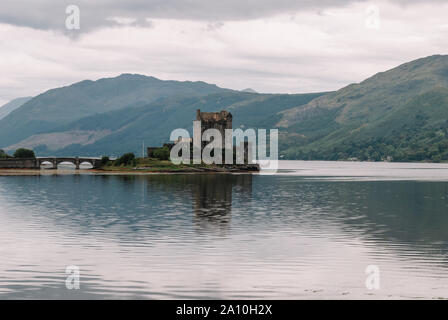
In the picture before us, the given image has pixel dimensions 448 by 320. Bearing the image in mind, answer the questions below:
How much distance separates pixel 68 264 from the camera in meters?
41.8

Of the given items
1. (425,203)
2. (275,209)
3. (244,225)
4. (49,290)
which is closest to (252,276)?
(49,290)

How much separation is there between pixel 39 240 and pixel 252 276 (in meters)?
24.0

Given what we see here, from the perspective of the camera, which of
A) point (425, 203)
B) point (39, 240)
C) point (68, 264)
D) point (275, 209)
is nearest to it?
point (68, 264)

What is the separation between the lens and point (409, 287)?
3466 centimetres

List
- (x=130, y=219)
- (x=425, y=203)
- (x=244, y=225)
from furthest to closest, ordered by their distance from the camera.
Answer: (x=425, y=203) < (x=130, y=219) < (x=244, y=225)

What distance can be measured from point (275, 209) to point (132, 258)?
45328 mm

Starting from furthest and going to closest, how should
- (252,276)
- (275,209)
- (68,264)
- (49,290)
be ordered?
(275,209) < (68,264) < (252,276) < (49,290)

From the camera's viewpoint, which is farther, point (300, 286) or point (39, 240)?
point (39, 240)

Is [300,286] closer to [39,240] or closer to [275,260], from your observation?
[275,260]

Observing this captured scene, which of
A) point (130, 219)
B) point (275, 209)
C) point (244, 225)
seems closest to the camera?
point (244, 225)
